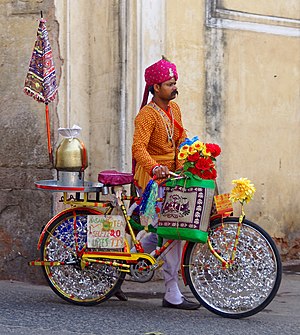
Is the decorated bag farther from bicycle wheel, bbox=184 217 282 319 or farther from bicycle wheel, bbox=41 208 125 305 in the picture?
bicycle wheel, bbox=41 208 125 305

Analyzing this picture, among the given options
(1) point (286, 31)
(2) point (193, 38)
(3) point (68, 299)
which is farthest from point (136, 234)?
(1) point (286, 31)

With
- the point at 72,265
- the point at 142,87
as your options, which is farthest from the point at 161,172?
the point at 142,87

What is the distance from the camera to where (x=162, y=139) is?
6.21 m

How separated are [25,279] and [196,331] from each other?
2.17 m

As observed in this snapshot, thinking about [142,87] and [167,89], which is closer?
[167,89]

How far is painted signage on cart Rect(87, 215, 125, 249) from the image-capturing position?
20.0 feet

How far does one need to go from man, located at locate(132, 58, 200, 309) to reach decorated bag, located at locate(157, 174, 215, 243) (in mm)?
304

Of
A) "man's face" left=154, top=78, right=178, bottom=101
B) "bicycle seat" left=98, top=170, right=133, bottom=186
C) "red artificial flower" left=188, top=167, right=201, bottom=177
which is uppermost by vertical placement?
"man's face" left=154, top=78, right=178, bottom=101

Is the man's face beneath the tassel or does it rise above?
above

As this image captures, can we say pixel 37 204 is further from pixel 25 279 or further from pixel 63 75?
pixel 63 75

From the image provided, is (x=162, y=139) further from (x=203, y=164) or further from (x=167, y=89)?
(x=203, y=164)

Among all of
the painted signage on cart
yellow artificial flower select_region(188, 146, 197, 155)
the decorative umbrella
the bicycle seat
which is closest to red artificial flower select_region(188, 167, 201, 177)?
yellow artificial flower select_region(188, 146, 197, 155)

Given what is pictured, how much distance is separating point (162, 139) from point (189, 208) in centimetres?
71

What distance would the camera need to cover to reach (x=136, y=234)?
20.3 ft
